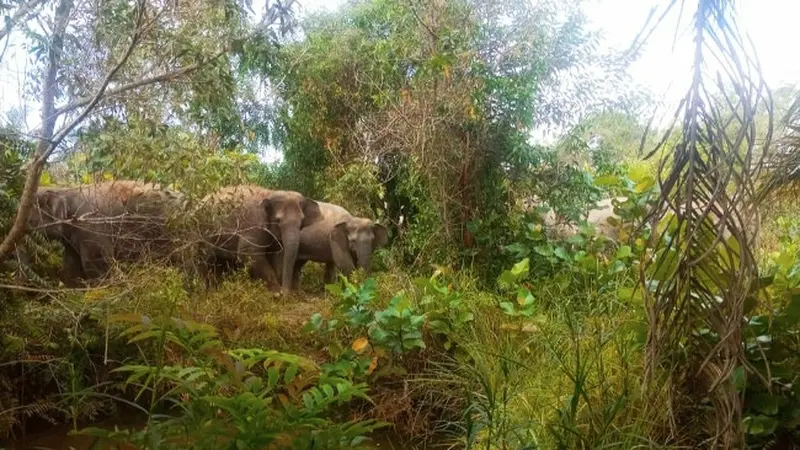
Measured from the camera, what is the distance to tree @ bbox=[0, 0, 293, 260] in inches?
99.3

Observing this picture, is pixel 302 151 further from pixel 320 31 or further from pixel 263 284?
pixel 263 284

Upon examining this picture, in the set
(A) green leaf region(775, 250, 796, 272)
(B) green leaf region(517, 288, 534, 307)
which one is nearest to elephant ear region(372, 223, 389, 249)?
(B) green leaf region(517, 288, 534, 307)

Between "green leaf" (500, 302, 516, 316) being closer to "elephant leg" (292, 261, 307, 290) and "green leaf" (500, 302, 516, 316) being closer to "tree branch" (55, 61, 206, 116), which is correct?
"elephant leg" (292, 261, 307, 290)

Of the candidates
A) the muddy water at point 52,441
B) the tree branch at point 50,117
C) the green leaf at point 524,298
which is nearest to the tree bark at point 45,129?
the tree branch at point 50,117

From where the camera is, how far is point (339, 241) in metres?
4.73

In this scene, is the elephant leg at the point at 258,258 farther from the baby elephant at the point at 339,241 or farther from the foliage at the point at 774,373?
the foliage at the point at 774,373

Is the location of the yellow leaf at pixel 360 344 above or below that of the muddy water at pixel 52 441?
above

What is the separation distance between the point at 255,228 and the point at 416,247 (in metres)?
1.10

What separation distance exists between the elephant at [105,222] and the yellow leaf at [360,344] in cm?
98

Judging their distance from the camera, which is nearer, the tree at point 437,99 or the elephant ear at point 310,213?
the tree at point 437,99

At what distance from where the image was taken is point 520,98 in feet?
15.4

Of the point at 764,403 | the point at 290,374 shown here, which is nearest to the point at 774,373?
the point at 764,403

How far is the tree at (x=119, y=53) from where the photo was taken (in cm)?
252

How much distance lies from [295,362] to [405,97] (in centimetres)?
336
